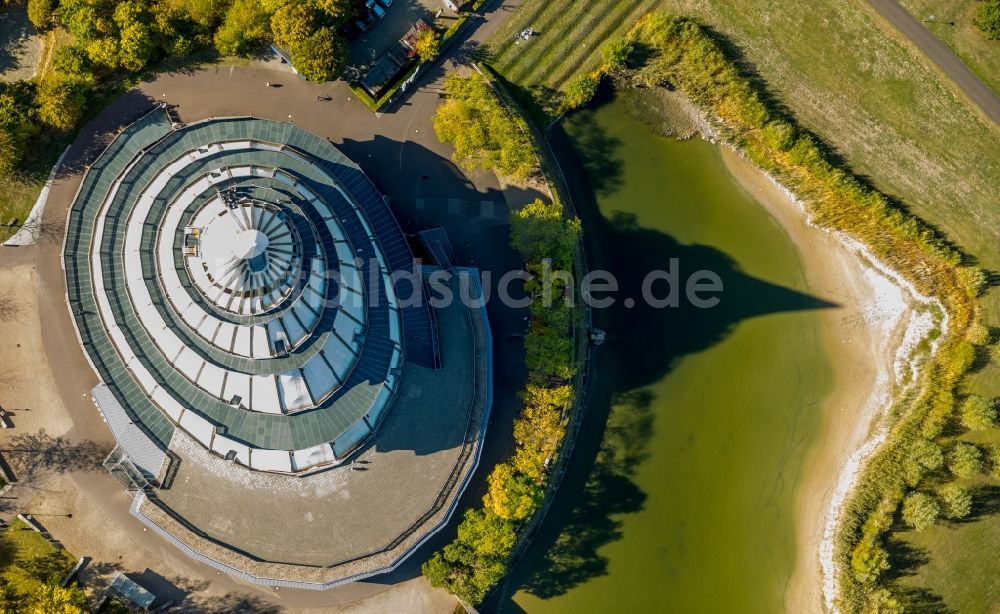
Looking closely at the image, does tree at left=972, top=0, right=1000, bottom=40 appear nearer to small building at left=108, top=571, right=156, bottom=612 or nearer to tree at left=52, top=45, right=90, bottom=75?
tree at left=52, top=45, right=90, bottom=75

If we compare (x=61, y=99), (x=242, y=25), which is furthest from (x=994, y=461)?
(x=61, y=99)

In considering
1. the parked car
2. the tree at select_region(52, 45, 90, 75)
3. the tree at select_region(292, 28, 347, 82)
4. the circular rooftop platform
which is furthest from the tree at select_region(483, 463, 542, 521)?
the tree at select_region(52, 45, 90, 75)

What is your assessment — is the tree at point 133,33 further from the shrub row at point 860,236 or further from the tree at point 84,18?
the shrub row at point 860,236

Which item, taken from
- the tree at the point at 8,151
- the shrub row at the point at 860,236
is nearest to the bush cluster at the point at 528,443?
the shrub row at the point at 860,236

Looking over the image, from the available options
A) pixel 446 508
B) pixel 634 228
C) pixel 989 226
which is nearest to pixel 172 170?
pixel 446 508

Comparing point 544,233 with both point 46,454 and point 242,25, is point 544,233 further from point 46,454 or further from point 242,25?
point 46,454
